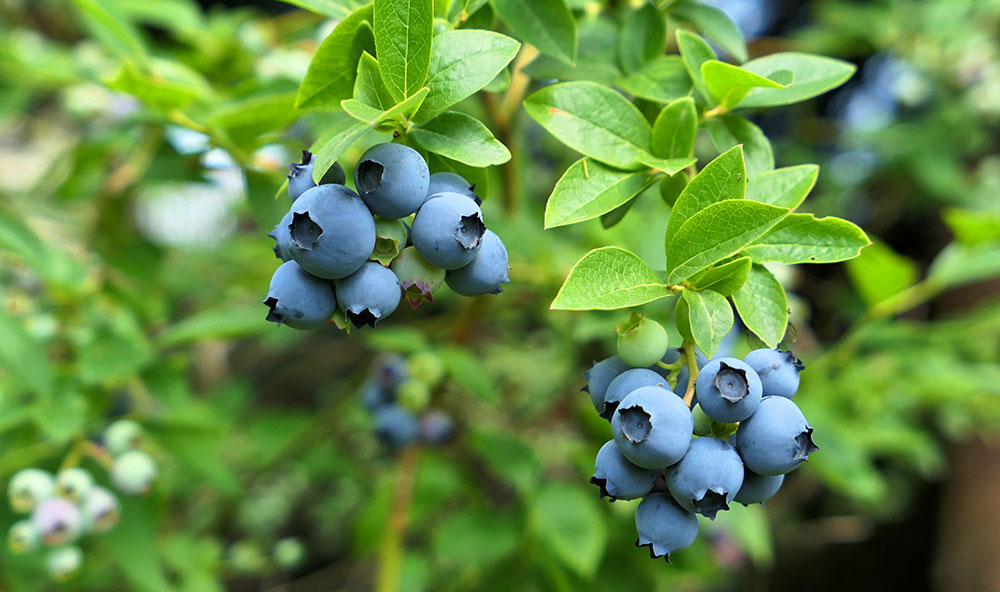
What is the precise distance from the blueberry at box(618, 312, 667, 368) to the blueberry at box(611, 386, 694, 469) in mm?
33

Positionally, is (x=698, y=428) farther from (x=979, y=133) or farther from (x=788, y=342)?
(x=979, y=133)

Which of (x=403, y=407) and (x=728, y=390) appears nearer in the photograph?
(x=728, y=390)

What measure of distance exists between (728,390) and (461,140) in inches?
9.5

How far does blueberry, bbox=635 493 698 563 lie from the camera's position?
1.56 feet

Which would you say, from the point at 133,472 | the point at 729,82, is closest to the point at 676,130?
the point at 729,82

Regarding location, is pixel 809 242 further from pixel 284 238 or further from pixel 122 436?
pixel 122 436

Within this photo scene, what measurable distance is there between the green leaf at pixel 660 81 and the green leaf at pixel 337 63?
0.23 meters

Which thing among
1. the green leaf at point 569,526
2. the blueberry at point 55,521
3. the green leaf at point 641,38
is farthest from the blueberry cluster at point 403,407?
the green leaf at point 641,38

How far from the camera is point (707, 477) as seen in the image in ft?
1.45

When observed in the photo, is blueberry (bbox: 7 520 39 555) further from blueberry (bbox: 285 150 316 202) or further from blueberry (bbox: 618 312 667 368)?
blueberry (bbox: 618 312 667 368)

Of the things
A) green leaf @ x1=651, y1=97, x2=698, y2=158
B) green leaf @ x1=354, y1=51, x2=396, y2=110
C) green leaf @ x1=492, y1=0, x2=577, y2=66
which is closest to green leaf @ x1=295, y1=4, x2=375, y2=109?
green leaf @ x1=354, y1=51, x2=396, y2=110

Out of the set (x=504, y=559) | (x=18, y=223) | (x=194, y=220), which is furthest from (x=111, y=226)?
(x=504, y=559)

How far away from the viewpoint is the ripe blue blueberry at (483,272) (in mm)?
481

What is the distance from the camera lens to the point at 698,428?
19.5 inches
